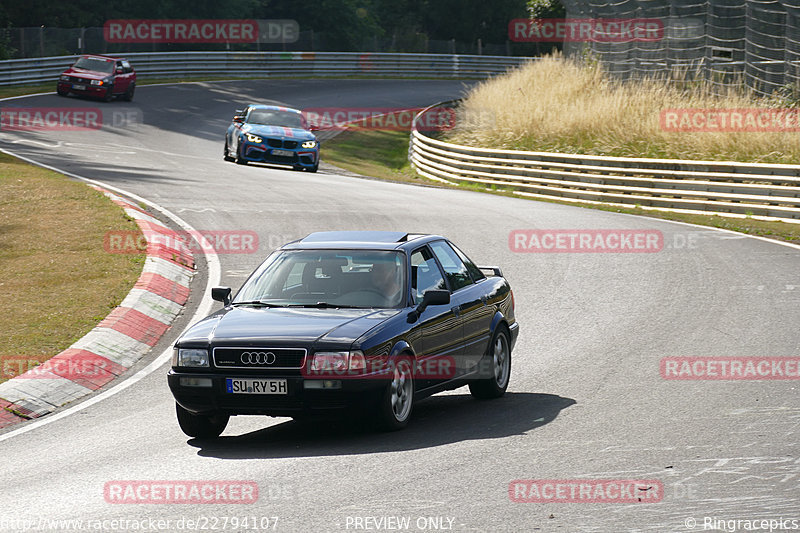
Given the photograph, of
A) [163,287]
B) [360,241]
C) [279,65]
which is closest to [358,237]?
[360,241]

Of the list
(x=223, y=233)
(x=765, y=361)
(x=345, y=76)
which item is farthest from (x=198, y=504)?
(x=345, y=76)

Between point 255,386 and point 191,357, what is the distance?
0.56 metres

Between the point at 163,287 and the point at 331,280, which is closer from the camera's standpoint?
the point at 331,280

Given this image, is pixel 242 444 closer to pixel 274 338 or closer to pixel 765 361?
pixel 274 338

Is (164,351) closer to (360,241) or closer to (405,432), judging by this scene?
(360,241)

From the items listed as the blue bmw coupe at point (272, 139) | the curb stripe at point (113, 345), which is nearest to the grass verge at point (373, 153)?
the blue bmw coupe at point (272, 139)

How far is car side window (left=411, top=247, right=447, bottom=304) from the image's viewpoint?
9.30 m

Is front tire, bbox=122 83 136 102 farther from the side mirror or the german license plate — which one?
the german license plate

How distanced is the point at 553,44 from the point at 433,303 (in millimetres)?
63798

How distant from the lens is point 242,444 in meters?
8.55

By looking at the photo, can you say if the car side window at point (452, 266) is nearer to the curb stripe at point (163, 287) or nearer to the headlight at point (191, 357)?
the headlight at point (191, 357)

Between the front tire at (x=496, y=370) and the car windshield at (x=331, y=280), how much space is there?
1320 millimetres

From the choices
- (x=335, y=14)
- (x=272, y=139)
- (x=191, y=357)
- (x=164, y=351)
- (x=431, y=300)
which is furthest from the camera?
(x=335, y=14)

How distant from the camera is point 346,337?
8156mm
